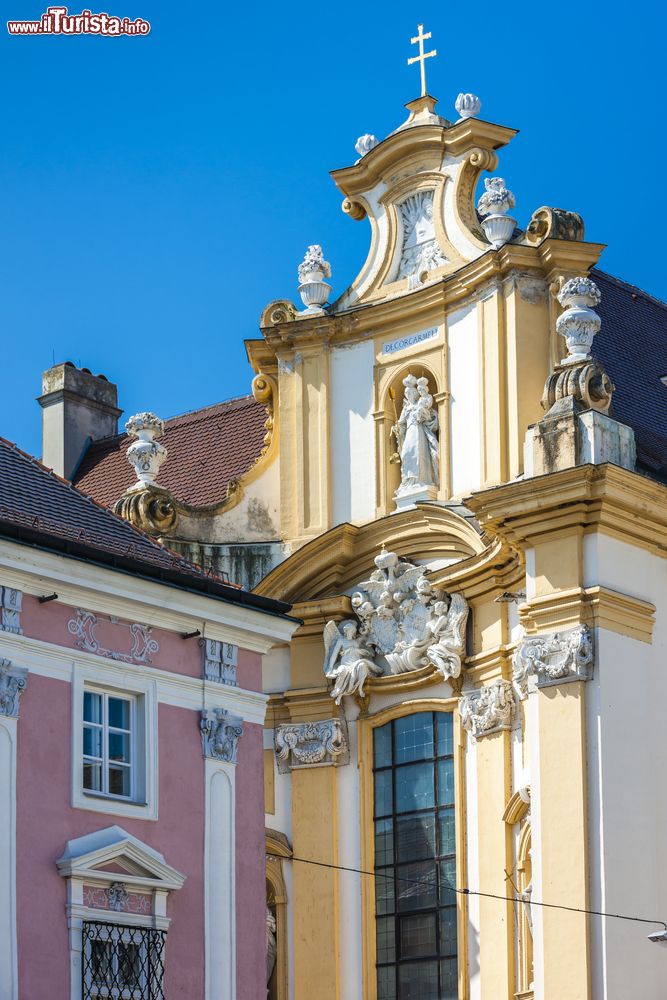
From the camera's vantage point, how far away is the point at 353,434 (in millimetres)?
23328

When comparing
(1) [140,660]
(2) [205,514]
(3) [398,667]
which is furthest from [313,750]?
(1) [140,660]

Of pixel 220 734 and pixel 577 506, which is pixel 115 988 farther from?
pixel 577 506

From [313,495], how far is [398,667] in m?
2.15

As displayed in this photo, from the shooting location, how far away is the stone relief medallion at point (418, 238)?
2320 centimetres

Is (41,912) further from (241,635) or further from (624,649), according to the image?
(624,649)

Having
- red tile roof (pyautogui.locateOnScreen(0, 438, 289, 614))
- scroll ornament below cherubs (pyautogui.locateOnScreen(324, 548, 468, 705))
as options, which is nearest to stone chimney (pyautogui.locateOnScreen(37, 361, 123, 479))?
scroll ornament below cherubs (pyautogui.locateOnScreen(324, 548, 468, 705))

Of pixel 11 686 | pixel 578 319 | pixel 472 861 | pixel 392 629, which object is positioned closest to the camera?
pixel 11 686

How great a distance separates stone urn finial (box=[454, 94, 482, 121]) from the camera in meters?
22.8

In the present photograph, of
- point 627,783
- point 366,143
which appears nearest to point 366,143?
point 366,143

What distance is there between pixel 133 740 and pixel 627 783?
192 inches

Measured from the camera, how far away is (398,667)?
2247 centimetres

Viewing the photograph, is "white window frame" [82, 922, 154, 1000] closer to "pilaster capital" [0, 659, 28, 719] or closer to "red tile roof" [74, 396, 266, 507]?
"pilaster capital" [0, 659, 28, 719]

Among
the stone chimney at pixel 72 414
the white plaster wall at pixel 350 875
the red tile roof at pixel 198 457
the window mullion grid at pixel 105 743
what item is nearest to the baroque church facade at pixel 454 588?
the white plaster wall at pixel 350 875

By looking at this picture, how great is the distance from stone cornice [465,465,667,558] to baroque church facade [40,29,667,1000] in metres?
0.03
